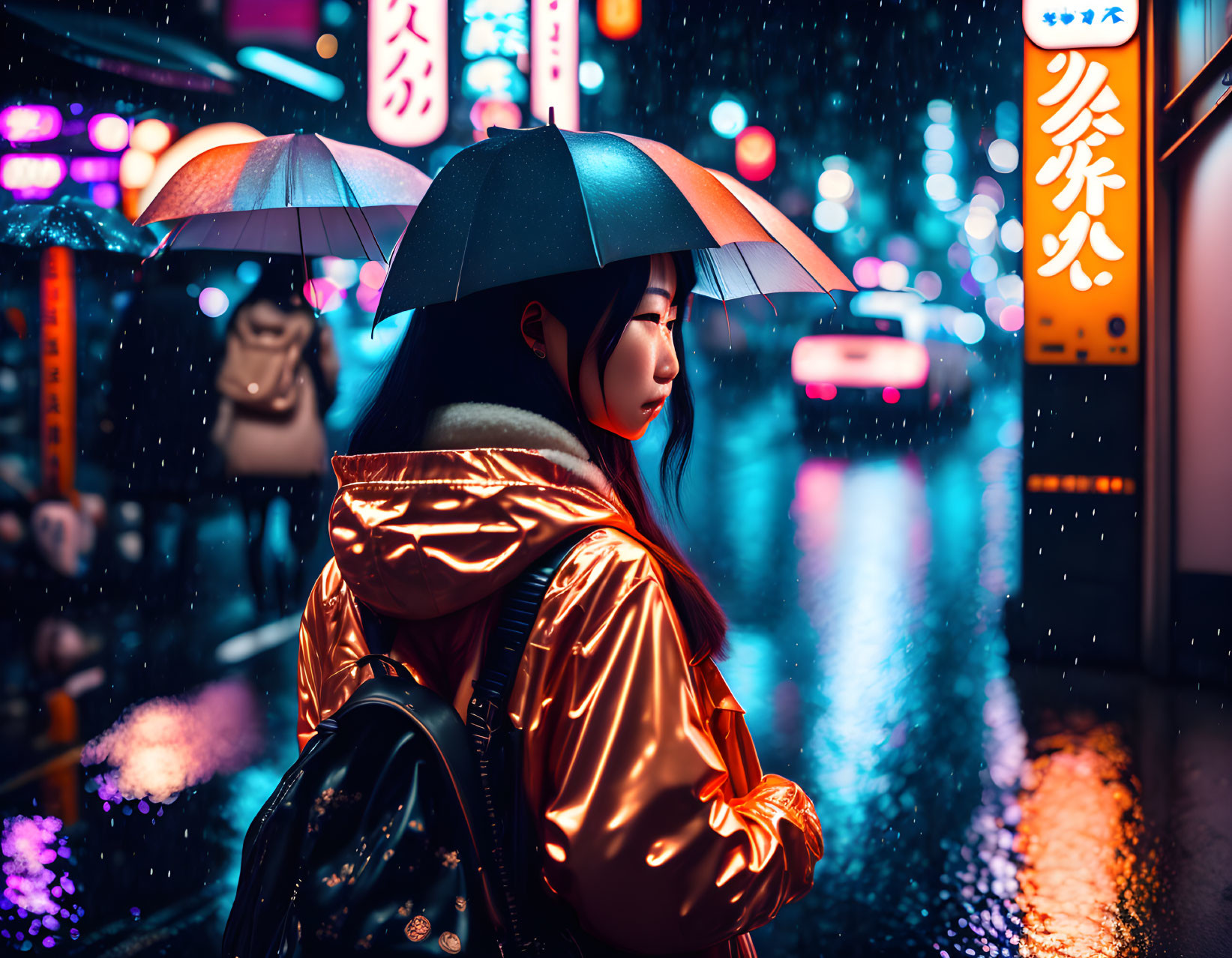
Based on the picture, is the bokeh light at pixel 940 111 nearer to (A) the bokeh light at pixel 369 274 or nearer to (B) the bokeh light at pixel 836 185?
(B) the bokeh light at pixel 836 185

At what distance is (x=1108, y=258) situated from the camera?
5840mm

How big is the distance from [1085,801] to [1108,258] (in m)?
3.24

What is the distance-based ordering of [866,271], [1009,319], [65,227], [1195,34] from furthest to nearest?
[1009,319] → [866,271] → [65,227] → [1195,34]

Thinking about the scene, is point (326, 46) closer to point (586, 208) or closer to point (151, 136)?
point (151, 136)

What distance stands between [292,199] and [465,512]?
248 centimetres

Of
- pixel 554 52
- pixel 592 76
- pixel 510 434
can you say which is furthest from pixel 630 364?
pixel 592 76

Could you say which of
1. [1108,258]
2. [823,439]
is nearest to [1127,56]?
[1108,258]

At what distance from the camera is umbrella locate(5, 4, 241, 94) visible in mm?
9047

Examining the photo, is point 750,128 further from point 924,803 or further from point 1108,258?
point 924,803

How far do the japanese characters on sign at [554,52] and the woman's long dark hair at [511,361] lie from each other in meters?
10.3

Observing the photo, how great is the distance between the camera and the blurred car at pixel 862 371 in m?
20.1

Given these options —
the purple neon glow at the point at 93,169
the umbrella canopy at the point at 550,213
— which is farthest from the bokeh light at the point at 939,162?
the umbrella canopy at the point at 550,213

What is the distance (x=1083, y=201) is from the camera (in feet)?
19.0

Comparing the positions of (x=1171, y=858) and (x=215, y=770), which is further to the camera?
(x=215, y=770)
